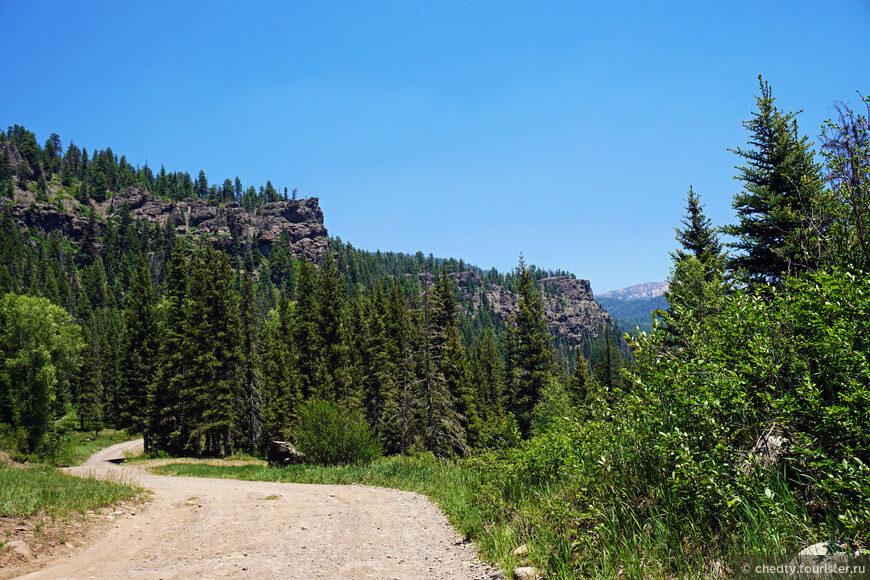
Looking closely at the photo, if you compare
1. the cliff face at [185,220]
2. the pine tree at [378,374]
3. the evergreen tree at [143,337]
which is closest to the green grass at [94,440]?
the evergreen tree at [143,337]

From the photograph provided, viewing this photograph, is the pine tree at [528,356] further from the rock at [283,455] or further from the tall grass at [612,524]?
the tall grass at [612,524]

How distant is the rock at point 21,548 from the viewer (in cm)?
674

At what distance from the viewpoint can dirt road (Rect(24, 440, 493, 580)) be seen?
249 inches

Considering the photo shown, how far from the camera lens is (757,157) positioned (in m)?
17.8

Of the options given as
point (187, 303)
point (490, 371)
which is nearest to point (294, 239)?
point (490, 371)

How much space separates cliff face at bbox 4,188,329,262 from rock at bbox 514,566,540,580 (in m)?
166

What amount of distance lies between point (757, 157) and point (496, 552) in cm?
1901

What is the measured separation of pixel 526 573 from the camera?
539 cm

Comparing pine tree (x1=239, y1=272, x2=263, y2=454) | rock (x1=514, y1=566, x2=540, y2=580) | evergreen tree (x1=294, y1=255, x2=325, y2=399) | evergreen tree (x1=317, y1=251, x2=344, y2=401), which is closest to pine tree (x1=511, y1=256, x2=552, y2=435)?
evergreen tree (x1=317, y1=251, x2=344, y2=401)

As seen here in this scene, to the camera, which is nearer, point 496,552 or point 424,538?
point 496,552

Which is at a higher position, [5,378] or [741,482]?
[5,378]

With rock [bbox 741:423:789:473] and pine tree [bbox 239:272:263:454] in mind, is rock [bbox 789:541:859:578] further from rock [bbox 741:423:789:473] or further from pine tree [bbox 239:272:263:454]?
pine tree [bbox 239:272:263:454]

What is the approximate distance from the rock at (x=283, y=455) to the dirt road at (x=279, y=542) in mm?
11295

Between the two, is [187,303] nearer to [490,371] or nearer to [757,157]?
[757,157]
